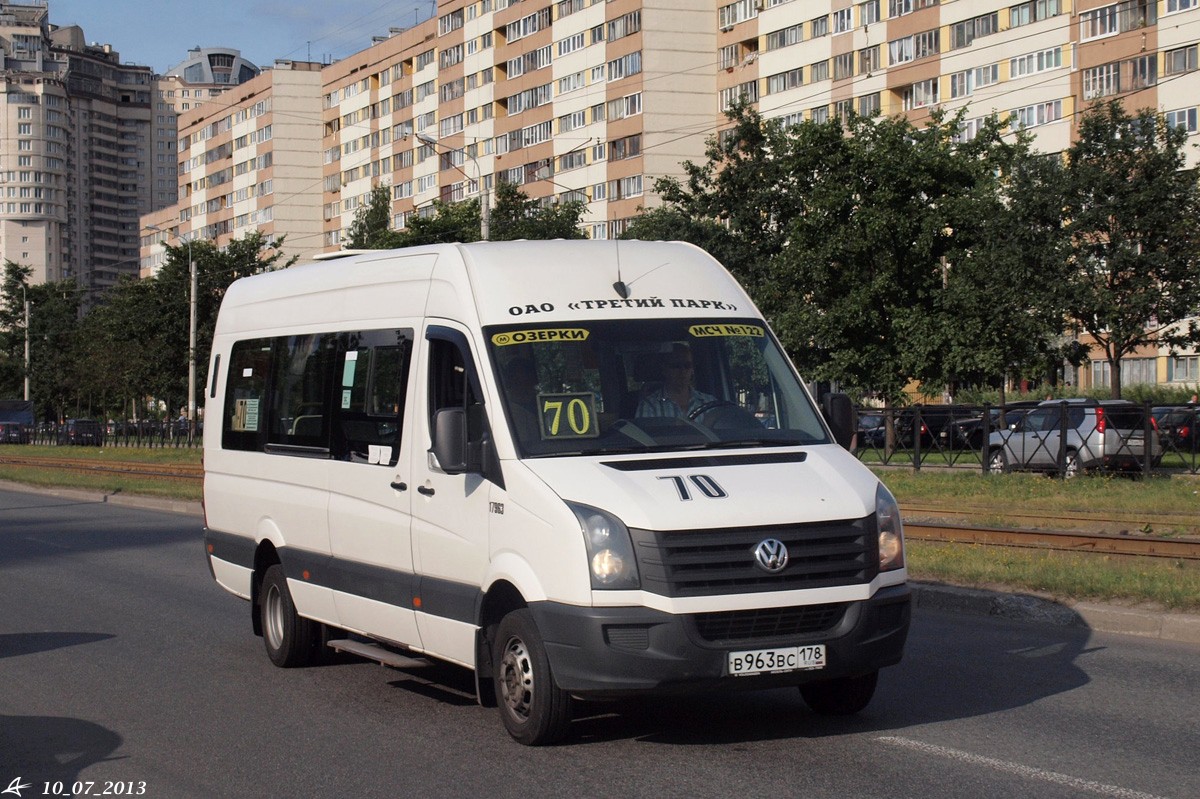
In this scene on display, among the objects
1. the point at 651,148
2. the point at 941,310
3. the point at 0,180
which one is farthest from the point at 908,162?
the point at 0,180

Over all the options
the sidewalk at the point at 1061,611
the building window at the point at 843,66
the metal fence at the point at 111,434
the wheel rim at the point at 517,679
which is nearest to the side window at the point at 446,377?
the wheel rim at the point at 517,679

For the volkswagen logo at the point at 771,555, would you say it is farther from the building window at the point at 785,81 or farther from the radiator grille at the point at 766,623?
the building window at the point at 785,81

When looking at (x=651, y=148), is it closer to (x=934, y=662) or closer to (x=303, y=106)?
(x=303, y=106)

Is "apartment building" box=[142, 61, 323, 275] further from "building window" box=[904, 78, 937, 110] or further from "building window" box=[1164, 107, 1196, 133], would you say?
"building window" box=[1164, 107, 1196, 133]

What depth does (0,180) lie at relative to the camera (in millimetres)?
193750

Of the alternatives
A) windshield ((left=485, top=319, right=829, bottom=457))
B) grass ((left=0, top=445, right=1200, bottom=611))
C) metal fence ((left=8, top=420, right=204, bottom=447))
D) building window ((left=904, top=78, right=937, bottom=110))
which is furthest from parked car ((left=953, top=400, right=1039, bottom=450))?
building window ((left=904, top=78, right=937, bottom=110))

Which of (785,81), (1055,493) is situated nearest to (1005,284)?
(1055,493)

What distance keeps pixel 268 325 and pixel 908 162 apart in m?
32.2

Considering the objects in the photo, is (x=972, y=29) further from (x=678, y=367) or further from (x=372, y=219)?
(x=678, y=367)

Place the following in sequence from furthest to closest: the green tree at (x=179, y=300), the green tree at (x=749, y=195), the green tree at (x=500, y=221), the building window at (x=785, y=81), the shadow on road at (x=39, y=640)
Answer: the building window at (x=785, y=81) < the green tree at (x=179, y=300) < the green tree at (x=500, y=221) < the green tree at (x=749, y=195) < the shadow on road at (x=39, y=640)

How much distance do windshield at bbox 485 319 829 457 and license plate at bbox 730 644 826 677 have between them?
1.14 m

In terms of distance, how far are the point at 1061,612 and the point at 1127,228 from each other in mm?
29997

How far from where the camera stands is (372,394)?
8.53 metres

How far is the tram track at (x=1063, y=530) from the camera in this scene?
608 inches
